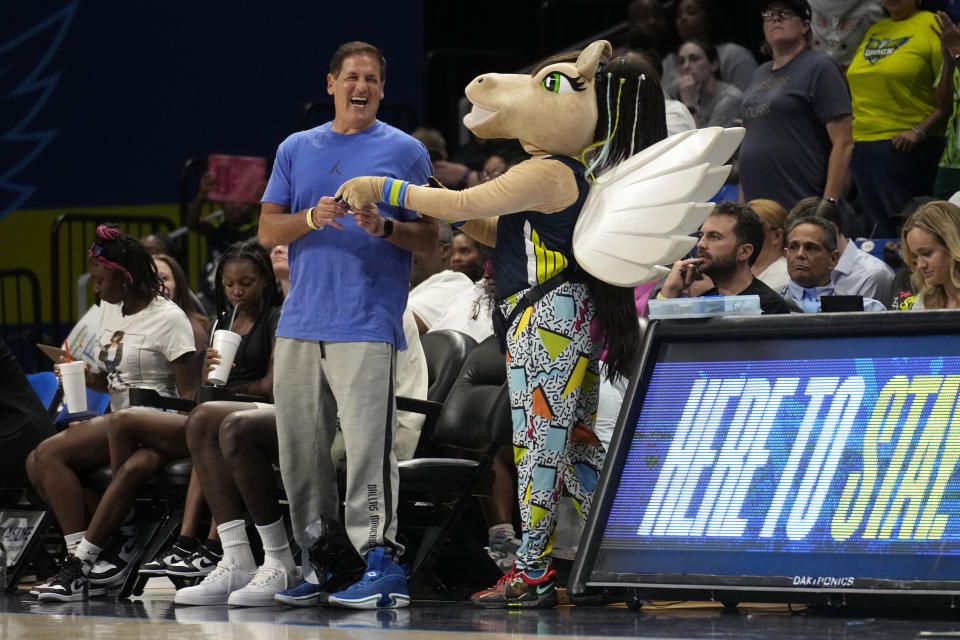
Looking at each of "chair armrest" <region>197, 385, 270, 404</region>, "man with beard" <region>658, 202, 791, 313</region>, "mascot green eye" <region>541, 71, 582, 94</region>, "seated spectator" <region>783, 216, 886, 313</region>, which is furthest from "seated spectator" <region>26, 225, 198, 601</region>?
"seated spectator" <region>783, 216, 886, 313</region>

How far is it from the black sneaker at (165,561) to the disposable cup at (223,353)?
2.14ft

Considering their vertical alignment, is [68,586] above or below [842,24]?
below

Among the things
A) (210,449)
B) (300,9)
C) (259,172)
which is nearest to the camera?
(210,449)

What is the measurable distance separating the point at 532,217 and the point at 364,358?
77 cm

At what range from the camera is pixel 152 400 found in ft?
19.6

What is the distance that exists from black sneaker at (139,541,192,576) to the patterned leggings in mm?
1482

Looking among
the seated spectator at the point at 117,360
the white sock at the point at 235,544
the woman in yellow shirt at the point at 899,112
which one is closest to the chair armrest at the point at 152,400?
the seated spectator at the point at 117,360

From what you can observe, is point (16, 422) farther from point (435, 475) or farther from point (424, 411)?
point (435, 475)

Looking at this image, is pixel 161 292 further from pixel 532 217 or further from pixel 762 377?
pixel 762 377

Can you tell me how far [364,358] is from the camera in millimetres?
5109

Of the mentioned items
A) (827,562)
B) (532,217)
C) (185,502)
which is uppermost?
(532,217)

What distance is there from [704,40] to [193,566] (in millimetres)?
5313

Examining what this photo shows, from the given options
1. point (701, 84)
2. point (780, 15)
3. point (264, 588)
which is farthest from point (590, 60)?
point (701, 84)

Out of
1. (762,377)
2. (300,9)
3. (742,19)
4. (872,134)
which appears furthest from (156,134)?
(762,377)
